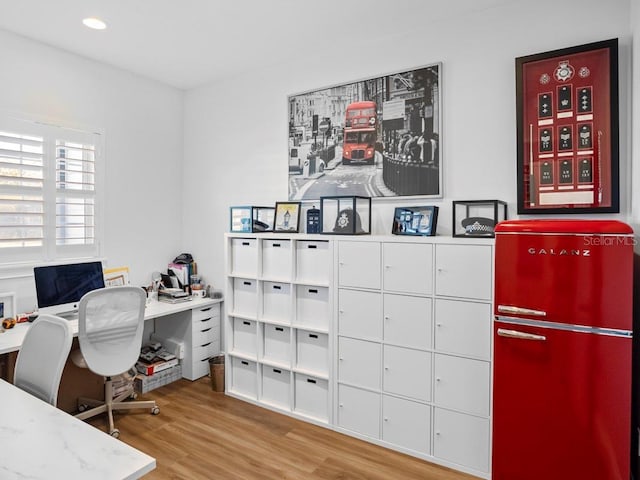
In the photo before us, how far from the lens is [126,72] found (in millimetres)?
3840

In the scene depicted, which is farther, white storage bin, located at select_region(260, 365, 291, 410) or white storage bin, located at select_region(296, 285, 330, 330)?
white storage bin, located at select_region(260, 365, 291, 410)

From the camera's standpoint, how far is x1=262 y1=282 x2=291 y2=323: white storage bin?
3207mm

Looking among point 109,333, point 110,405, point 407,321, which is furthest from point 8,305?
point 407,321

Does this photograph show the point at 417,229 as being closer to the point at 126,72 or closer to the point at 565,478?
the point at 565,478

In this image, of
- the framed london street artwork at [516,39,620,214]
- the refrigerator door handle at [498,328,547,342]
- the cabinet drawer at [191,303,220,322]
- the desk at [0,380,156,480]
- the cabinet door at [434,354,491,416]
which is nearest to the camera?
the desk at [0,380,156,480]

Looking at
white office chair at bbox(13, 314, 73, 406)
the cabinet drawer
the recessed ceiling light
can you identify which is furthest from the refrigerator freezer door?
the recessed ceiling light

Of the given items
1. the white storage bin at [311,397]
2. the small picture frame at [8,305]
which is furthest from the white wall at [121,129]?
the white storage bin at [311,397]

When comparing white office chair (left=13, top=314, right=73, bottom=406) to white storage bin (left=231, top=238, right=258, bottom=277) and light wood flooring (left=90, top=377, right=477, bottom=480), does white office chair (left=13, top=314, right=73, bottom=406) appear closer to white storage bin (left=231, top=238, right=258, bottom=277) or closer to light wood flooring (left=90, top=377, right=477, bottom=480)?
light wood flooring (left=90, top=377, right=477, bottom=480)

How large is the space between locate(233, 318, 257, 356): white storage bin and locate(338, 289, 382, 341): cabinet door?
87cm

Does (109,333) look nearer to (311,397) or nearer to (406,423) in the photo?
(311,397)

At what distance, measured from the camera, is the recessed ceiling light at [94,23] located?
2.85 metres

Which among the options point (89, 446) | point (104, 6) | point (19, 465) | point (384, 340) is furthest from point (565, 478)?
point (104, 6)

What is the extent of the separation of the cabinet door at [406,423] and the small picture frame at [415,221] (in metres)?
1.12

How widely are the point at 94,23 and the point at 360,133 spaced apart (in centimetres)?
207
